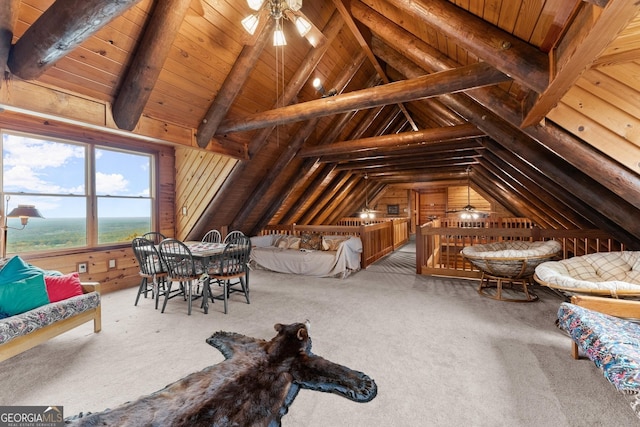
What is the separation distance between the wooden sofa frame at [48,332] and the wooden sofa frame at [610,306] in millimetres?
4315

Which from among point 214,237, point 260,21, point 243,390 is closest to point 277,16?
point 260,21

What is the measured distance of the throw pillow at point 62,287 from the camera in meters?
2.49

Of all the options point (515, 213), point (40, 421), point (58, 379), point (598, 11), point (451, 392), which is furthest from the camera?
point (515, 213)

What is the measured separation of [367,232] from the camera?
225 inches

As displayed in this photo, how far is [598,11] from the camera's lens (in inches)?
46.0

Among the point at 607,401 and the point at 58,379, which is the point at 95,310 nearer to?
the point at 58,379

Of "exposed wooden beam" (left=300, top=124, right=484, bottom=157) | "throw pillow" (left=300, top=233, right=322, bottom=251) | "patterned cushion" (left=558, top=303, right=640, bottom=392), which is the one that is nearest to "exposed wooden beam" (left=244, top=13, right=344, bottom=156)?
"exposed wooden beam" (left=300, top=124, right=484, bottom=157)

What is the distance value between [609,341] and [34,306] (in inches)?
167

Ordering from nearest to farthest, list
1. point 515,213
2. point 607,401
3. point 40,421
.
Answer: point 40,421, point 607,401, point 515,213

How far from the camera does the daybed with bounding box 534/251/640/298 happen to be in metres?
2.39

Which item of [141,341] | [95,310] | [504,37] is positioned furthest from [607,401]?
[95,310]

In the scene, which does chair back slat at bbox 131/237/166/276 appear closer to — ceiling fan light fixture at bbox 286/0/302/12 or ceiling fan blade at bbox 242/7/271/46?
ceiling fan blade at bbox 242/7/271/46

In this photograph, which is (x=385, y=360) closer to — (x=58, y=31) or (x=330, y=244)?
(x=330, y=244)

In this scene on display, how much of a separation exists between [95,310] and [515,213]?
10.3 meters
